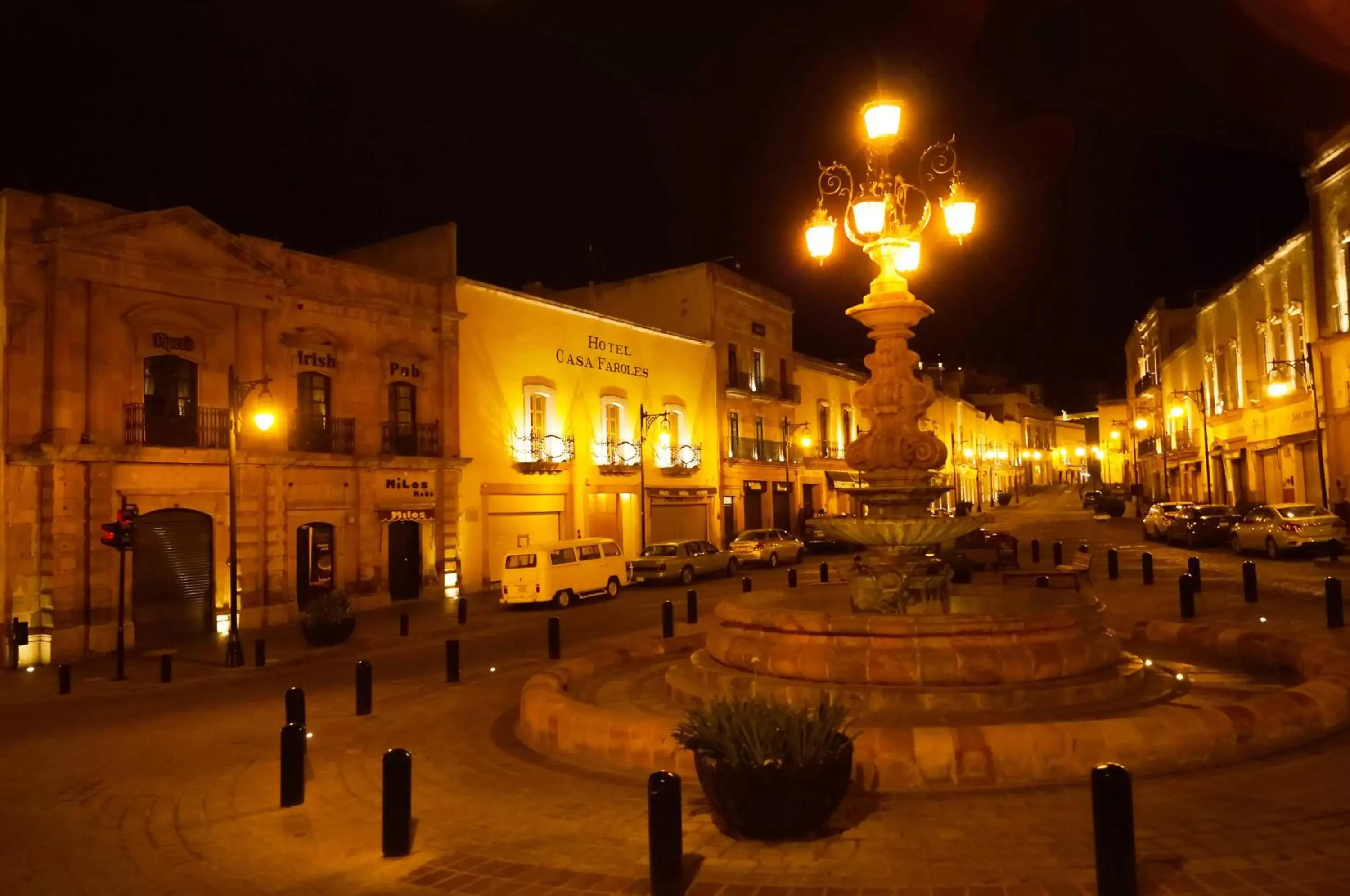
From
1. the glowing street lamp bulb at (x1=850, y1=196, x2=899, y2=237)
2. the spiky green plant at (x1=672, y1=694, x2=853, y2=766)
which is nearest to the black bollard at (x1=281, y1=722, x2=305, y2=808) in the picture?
the spiky green plant at (x1=672, y1=694, x2=853, y2=766)

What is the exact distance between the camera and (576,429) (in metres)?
32.4

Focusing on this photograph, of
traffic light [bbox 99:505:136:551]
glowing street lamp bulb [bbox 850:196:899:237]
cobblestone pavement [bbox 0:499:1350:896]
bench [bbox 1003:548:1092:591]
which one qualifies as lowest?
cobblestone pavement [bbox 0:499:1350:896]

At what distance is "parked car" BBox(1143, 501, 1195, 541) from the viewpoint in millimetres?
35281

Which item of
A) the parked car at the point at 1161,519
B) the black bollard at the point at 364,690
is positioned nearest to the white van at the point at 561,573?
the black bollard at the point at 364,690

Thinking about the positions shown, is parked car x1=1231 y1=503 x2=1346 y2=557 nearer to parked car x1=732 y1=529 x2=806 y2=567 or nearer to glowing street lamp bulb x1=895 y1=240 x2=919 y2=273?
parked car x1=732 y1=529 x2=806 y2=567

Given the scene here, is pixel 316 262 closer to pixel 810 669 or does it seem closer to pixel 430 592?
pixel 430 592

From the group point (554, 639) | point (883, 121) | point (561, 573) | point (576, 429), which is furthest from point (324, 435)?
point (883, 121)

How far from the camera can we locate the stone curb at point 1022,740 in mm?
7219

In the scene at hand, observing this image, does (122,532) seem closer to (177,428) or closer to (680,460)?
(177,428)

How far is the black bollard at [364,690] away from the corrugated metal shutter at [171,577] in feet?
35.1

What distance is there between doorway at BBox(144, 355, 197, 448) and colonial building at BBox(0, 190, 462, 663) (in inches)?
1.5

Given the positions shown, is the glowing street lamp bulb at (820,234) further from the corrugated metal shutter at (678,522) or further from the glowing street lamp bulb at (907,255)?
the corrugated metal shutter at (678,522)

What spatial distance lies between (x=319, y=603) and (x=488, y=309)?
1277 cm

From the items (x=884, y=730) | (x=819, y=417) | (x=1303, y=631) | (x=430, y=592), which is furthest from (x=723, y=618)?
(x=819, y=417)
